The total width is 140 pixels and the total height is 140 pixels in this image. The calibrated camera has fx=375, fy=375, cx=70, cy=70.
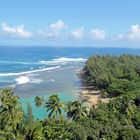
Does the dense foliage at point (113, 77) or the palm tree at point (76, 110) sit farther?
the dense foliage at point (113, 77)

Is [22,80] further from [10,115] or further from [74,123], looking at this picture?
[74,123]

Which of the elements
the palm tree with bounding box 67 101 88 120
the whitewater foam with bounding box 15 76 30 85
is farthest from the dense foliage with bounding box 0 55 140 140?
the whitewater foam with bounding box 15 76 30 85

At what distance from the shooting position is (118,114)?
61.3 metres

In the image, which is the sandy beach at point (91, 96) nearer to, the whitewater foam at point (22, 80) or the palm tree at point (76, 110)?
the whitewater foam at point (22, 80)

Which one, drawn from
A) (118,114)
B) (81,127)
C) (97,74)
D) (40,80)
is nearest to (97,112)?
(118,114)

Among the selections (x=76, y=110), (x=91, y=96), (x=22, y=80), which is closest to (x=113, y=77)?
(x=91, y=96)

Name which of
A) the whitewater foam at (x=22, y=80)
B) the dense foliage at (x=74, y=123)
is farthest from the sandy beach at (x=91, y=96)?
the whitewater foam at (x=22, y=80)

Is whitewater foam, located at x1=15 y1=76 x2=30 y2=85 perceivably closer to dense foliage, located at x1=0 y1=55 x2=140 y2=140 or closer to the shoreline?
the shoreline

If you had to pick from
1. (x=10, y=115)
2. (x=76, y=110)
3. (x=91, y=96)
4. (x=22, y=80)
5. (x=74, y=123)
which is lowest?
(x=22, y=80)

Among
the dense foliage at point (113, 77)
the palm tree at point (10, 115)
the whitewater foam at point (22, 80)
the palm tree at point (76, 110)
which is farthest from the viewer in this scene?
the whitewater foam at point (22, 80)

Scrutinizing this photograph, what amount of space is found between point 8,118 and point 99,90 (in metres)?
51.7

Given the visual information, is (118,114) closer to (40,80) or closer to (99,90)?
(99,90)

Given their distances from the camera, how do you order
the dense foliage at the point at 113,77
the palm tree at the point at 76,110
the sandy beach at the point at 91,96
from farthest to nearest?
the dense foliage at the point at 113,77 → the sandy beach at the point at 91,96 → the palm tree at the point at 76,110

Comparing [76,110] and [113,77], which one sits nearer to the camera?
[76,110]
